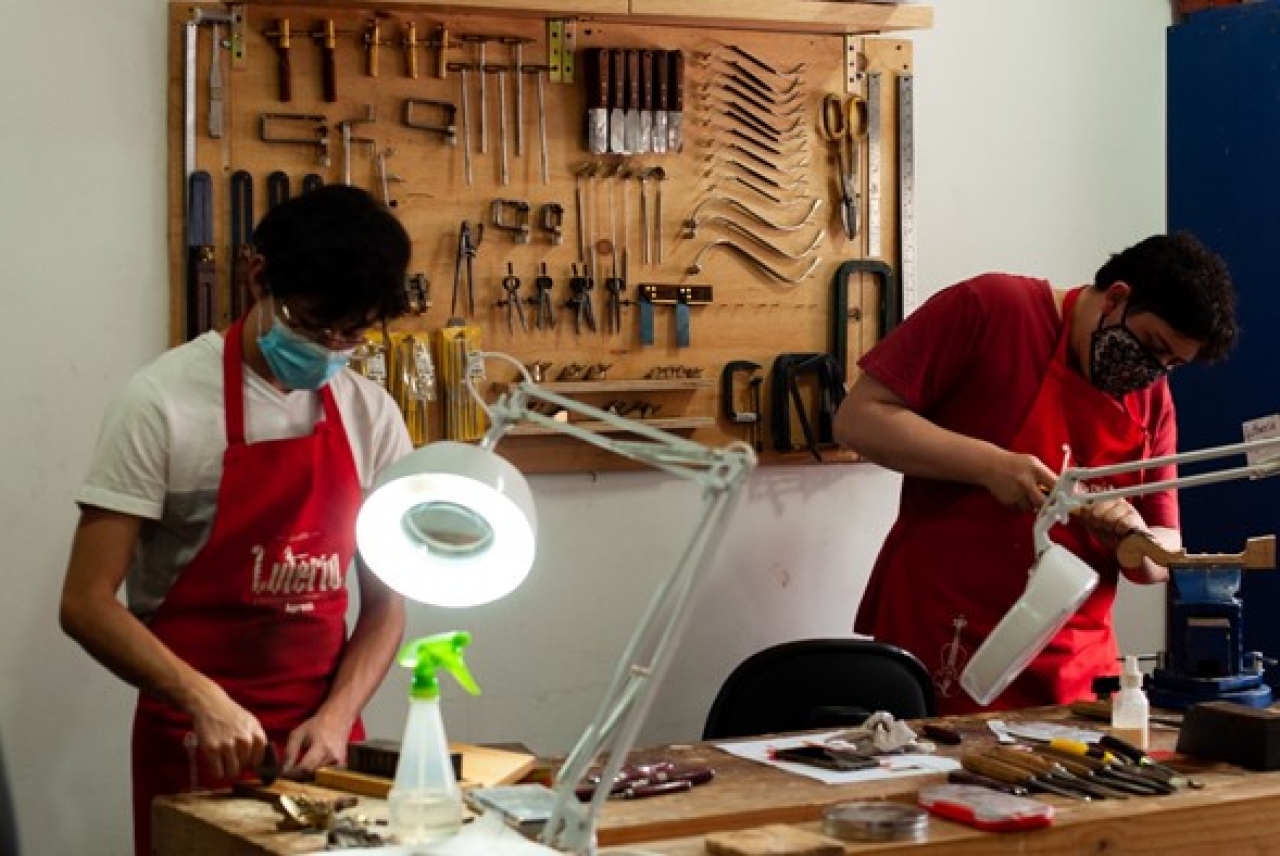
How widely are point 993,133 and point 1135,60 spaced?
22.2 inches

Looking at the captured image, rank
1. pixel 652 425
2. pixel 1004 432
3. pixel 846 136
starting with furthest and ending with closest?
pixel 846 136
pixel 652 425
pixel 1004 432

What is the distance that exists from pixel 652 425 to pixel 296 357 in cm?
163

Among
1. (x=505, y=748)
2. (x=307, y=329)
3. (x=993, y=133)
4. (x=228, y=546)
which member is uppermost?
(x=993, y=133)

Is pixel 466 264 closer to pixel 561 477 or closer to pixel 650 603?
→ pixel 561 477

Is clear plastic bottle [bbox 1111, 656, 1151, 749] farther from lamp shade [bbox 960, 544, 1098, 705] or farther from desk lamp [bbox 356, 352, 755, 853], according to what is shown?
desk lamp [bbox 356, 352, 755, 853]

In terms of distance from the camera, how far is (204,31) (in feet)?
13.2

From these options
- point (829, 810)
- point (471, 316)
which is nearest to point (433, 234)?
point (471, 316)

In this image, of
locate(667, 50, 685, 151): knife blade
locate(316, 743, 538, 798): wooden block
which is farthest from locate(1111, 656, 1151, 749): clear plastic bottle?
locate(667, 50, 685, 151): knife blade

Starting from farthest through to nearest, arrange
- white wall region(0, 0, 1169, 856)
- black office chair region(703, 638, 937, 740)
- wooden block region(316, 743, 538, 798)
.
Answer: white wall region(0, 0, 1169, 856) → black office chair region(703, 638, 937, 740) → wooden block region(316, 743, 538, 798)

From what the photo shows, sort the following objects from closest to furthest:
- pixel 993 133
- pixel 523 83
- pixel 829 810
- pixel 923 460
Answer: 1. pixel 829 810
2. pixel 923 460
3. pixel 523 83
4. pixel 993 133

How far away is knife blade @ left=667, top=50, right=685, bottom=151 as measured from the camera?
14.6 ft

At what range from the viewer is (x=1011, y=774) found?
2770mm

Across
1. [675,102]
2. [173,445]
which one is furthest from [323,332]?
[675,102]

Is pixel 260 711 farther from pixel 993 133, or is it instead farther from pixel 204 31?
pixel 993 133
